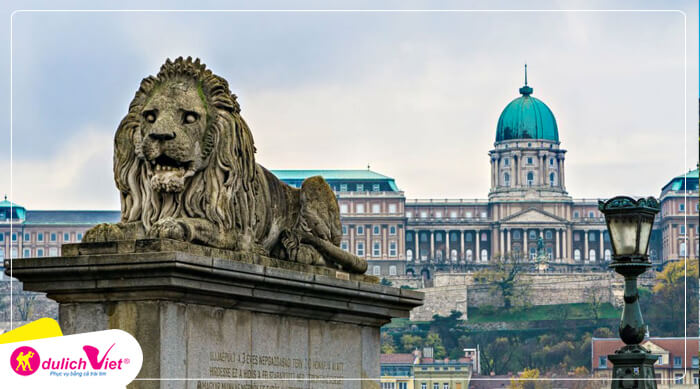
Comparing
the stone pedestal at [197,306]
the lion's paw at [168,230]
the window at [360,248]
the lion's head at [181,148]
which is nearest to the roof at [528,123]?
the window at [360,248]

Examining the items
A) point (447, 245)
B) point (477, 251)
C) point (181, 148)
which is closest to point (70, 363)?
point (181, 148)

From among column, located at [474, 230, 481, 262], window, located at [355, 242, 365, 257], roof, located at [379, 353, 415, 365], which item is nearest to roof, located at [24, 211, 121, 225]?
window, located at [355, 242, 365, 257]

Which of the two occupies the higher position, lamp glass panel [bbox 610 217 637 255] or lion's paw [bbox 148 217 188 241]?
lamp glass panel [bbox 610 217 637 255]

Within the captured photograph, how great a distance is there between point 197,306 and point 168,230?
42cm

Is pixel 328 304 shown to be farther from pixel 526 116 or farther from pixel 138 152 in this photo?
pixel 526 116

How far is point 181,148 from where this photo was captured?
10086mm

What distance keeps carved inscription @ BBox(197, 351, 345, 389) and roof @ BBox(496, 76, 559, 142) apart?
179 metres

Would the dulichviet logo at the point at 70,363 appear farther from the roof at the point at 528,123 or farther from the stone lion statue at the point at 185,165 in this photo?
the roof at the point at 528,123

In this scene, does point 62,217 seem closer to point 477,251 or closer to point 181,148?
point 477,251

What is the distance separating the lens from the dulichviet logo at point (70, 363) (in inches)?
357

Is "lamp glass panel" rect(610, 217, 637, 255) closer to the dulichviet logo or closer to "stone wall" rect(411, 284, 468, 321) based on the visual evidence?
the dulichviet logo

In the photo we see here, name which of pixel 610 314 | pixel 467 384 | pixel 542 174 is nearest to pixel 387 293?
pixel 467 384

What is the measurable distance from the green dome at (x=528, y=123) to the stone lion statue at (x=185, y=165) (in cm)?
17971

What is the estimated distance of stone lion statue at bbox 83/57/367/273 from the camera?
33.0 feet
